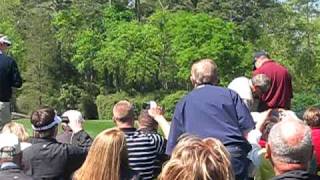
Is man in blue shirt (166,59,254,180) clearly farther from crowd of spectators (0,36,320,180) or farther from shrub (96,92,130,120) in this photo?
shrub (96,92,130,120)

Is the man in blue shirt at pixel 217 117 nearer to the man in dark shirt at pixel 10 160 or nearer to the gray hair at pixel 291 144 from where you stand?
the man in dark shirt at pixel 10 160

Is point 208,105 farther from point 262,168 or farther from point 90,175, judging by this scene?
point 90,175

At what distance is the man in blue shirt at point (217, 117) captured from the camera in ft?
22.9

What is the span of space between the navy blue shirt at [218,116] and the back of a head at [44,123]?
1144 mm

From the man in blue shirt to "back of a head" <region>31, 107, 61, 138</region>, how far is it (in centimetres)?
114

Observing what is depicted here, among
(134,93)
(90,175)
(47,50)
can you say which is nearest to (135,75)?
(134,93)

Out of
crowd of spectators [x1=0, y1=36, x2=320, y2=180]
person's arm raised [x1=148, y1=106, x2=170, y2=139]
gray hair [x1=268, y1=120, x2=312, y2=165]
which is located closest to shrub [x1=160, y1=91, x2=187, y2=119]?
crowd of spectators [x1=0, y1=36, x2=320, y2=180]

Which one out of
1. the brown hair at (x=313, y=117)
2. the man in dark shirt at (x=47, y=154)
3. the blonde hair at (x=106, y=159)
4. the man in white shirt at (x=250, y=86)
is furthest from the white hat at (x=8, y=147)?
the brown hair at (x=313, y=117)

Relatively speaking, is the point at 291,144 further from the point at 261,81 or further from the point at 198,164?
the point at 261,81

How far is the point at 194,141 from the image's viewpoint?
4117mm

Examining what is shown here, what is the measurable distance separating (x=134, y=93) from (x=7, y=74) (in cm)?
5571

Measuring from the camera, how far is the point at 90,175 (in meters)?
5.51

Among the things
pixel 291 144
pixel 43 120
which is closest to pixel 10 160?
pixel 43 120

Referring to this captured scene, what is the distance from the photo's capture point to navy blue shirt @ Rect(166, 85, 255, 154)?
22.9 feet
